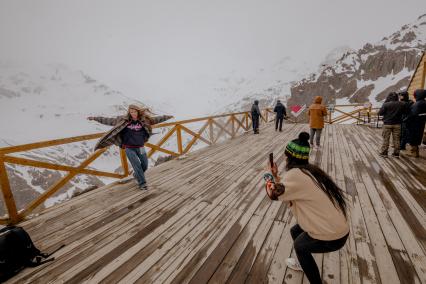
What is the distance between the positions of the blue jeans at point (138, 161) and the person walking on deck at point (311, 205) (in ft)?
10.7

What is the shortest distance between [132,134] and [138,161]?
575mm

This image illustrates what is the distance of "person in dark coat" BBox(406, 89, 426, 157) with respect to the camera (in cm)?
530

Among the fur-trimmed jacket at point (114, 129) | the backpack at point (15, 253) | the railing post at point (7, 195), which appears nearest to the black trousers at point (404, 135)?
the fur-trimmed jacket at point (114, 129)

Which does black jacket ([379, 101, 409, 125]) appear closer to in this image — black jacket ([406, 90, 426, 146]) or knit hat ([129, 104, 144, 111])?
black jacket ([406, 90, 426, 146])

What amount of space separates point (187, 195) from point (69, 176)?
2.32 m

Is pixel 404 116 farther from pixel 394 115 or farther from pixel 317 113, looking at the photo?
pixel 317 113

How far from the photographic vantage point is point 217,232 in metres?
2.88

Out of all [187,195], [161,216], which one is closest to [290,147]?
[161,216]

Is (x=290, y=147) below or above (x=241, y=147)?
above

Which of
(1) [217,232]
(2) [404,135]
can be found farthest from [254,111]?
(1) [217,232]

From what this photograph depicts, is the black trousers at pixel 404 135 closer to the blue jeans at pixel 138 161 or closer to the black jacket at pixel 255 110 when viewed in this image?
the black jacket at pixel 255 110

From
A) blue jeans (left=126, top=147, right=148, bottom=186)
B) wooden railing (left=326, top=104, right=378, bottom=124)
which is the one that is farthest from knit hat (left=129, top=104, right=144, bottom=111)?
wooden railing (left=326, top=104, right=378, bottom=124)

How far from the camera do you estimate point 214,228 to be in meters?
2.97

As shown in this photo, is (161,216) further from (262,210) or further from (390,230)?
(390,230)
